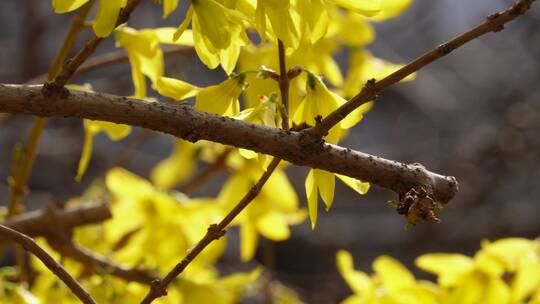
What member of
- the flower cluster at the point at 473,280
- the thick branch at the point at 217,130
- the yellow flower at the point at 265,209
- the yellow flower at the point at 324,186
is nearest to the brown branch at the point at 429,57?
the thick branch at the point at 217,130

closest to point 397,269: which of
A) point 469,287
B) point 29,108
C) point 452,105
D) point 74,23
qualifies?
point 469,287

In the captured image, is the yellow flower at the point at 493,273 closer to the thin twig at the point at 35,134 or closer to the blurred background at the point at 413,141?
the thin twig at the point at 35,134

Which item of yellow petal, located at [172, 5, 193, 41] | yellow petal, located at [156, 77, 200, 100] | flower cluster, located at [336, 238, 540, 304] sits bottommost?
yellow petal, located at [172, 5, 193, 41]

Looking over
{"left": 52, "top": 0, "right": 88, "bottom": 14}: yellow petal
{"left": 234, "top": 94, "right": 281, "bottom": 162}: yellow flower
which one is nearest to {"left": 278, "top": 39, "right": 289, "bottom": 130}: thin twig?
{"left": 234, "top": 94, "right": 281, "bottom": 162}: yellow flower

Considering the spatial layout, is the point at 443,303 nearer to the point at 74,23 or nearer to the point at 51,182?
the point at 74,23

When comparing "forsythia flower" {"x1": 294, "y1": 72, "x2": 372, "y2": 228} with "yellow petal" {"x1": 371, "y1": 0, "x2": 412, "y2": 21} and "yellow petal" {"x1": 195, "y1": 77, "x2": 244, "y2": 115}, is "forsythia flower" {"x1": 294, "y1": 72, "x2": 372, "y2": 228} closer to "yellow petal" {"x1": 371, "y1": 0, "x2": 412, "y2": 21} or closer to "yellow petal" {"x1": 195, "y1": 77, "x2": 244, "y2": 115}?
"yellow petal" {"x1": 195, "y1": 77, "x2": 244, "y2": 115}
